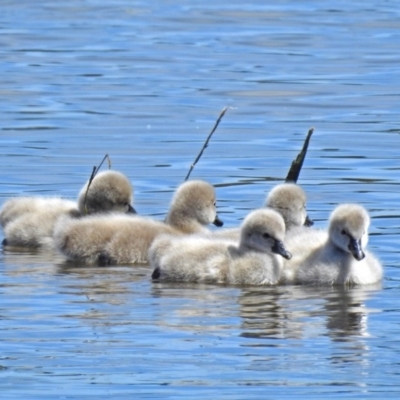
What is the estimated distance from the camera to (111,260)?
12.0m

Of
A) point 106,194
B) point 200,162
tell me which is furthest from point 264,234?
point 200,162

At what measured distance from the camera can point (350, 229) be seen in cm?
1107

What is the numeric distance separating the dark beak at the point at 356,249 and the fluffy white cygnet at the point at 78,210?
210 centimetres

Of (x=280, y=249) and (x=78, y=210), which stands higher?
(x=78, y=210)

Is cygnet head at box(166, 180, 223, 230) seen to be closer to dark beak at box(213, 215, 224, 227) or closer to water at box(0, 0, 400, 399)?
dark beak at box(213, 215, 224, 227)

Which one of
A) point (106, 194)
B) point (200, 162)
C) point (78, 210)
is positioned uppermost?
point (200, 162)

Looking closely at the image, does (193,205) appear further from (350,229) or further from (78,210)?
(350,229)

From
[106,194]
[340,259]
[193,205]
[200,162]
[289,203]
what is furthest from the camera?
[200,162]

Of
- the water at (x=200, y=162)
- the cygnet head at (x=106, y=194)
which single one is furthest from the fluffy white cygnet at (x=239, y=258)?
the cygnet head at (x=106, y=194)

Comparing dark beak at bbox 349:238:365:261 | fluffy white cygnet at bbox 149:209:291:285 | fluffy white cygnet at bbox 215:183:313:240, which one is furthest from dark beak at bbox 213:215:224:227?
dark beak at bbox 349:238:365:261

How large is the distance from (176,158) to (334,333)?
20.2 ft

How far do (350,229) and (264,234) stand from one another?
1.68 ft

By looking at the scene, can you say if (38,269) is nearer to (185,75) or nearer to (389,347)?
(389,347)

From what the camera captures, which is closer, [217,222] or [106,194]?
[217,222]
